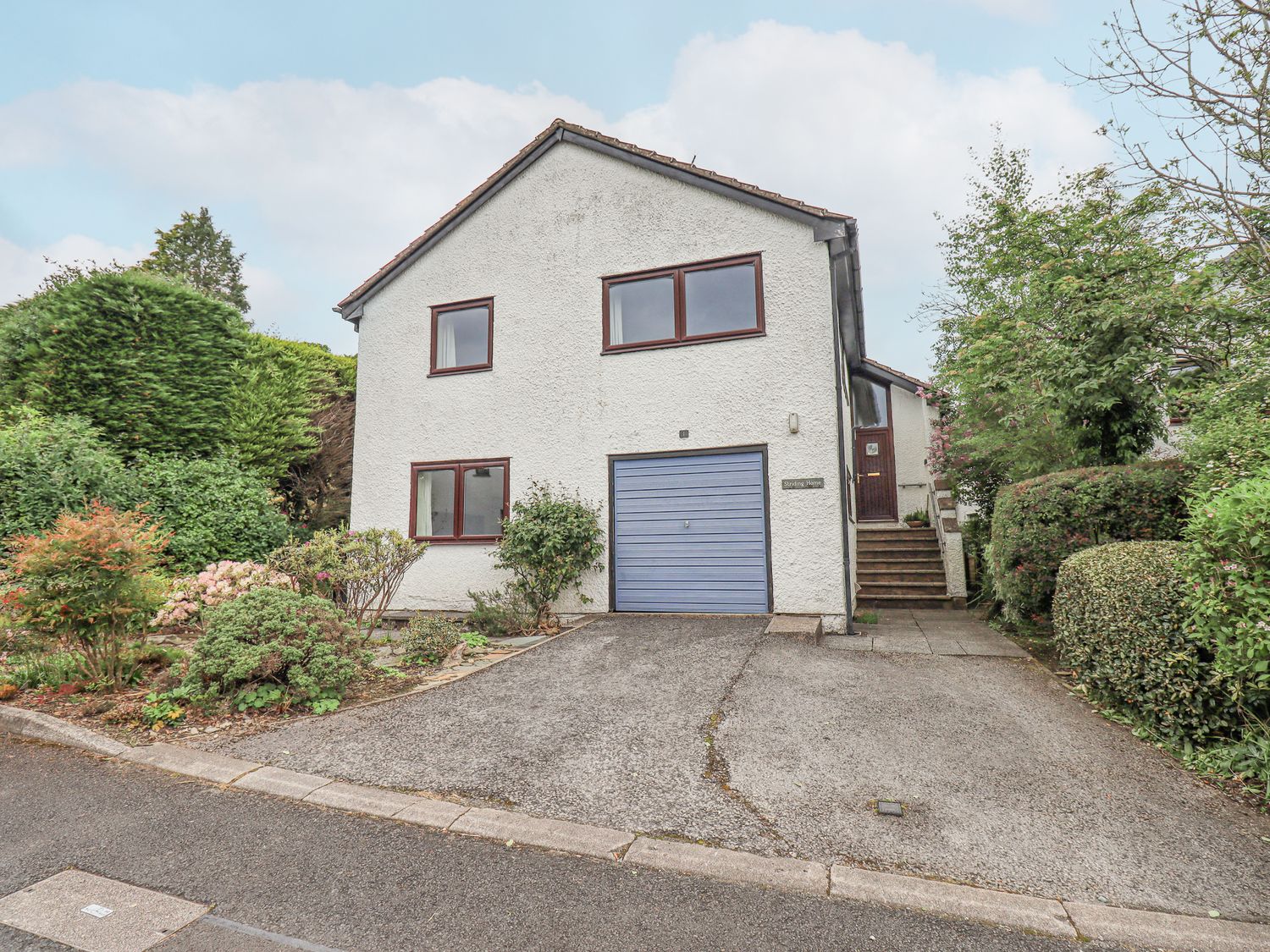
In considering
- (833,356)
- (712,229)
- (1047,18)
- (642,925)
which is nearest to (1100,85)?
(1047,18)

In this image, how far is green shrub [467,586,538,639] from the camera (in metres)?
7.90

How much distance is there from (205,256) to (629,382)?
118ft

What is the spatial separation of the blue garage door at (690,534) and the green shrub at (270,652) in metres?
4.13

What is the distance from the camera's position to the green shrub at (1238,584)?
124 inches

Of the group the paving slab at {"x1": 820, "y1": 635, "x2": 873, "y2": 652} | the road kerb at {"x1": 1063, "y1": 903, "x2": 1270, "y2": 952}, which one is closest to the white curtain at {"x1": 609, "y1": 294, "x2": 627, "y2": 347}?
the paving slab at {"x1": 820, "y1": 635, "x2": 873, "y2": 652}

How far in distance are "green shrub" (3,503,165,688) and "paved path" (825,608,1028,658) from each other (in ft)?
23.4

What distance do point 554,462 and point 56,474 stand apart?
677cm

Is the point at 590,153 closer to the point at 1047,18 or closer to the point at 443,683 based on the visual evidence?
the point at 1047,18

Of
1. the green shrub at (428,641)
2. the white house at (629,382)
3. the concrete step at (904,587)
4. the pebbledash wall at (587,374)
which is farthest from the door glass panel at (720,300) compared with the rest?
the concrete step at (904,587)

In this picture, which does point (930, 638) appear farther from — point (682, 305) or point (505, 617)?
point (682, 305)

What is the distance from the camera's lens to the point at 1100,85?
604 cm

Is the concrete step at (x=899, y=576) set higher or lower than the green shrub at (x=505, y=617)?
higher

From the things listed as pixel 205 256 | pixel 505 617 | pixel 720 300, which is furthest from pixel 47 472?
pixel 205 256

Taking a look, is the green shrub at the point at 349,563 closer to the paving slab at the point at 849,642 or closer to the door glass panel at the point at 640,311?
the door glass panel at the point at 640,311
